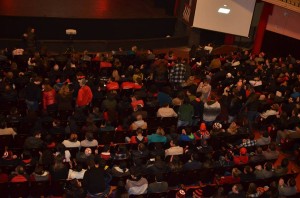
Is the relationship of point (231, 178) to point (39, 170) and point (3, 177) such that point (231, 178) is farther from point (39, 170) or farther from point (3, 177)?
point (3, 177)

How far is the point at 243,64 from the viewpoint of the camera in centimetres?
1569

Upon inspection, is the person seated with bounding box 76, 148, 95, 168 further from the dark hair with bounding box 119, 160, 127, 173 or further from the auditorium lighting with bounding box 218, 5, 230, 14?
the auditorium lighting with bounding box 218, 5, 230, 14

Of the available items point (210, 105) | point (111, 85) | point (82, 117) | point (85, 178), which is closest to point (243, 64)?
point (210, 105)

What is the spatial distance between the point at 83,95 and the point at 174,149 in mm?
3013

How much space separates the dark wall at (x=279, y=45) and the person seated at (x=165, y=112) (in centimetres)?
944

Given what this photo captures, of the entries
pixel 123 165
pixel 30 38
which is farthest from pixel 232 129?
pixel 30 38

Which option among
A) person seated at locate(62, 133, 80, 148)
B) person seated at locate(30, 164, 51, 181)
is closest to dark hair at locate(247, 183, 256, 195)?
person seated at locate(62, 133, 80, 148)

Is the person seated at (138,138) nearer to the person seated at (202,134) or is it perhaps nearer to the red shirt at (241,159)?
the person seated at (202,134)

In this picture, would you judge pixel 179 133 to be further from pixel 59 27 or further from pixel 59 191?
pixel 59 27

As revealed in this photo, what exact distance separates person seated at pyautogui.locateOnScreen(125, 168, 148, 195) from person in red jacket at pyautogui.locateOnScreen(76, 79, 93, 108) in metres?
3.40

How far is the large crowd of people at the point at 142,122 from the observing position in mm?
9109

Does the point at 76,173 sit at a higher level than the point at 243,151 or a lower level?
lower

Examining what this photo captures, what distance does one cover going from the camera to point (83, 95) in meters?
11.7

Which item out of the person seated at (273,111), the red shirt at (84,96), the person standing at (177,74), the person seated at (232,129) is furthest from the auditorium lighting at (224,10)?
the red shirt at (84,96)
